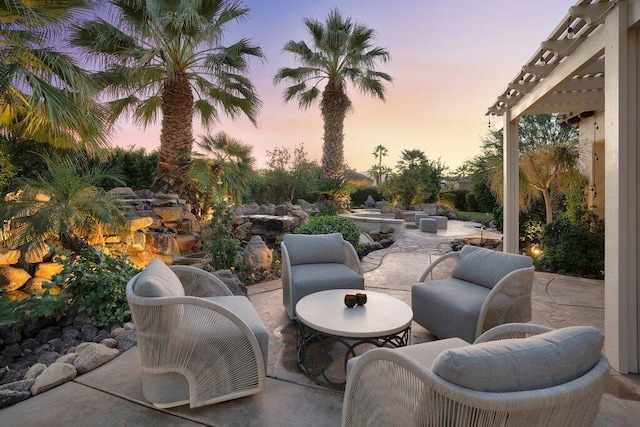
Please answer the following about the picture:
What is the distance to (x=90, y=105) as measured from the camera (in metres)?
4.73

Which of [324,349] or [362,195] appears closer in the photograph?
[324,349]

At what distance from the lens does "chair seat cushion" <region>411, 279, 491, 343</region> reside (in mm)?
2836

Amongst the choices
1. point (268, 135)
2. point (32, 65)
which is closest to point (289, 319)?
point (32, 65)

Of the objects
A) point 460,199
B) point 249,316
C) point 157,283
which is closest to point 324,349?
point 249,316

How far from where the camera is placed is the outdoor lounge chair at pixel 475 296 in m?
2.83

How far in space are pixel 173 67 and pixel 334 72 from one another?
5.27 metres

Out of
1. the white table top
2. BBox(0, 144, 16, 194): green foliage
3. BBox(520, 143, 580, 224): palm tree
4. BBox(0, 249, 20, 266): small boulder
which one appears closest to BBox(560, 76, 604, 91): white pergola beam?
BBox(520, 143, 580, 224): palm tree

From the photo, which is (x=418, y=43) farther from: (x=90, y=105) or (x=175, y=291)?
(x=175, y=291)

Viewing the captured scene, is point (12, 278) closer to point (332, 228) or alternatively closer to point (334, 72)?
point (332, 228)

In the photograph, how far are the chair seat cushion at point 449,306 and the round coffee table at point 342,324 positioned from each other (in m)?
0.38

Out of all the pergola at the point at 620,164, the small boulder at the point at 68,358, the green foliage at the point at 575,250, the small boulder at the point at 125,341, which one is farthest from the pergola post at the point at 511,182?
the small boulder at the point at 68,358

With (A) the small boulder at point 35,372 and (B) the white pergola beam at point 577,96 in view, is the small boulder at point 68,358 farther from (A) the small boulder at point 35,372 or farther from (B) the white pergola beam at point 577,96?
(B) the white pergola beam at point 577,96

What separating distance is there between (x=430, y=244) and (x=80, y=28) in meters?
8.55

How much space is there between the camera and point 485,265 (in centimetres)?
328
